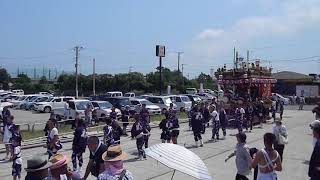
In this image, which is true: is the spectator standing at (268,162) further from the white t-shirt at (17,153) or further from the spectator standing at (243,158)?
the white t-shirt at (17,153)

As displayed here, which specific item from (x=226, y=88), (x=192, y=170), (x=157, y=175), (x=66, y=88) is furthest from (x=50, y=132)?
(x=66, y=88)

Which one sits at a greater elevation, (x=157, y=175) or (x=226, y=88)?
(x=226, y=88)

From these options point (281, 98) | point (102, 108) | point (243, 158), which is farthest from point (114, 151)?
point (281, 98)

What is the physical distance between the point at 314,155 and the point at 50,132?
7860 mm

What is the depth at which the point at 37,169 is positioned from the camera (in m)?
5.49

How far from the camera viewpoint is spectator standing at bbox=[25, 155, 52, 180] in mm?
5496

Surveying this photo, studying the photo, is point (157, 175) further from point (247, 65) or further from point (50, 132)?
point (247, 65)

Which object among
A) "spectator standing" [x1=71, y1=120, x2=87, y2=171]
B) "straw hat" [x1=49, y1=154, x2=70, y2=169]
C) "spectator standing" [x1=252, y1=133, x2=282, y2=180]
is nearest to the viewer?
Result: "straw hat" [x1=49, y1=154, x2=70, y2=169]

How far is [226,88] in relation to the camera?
36.7 meters

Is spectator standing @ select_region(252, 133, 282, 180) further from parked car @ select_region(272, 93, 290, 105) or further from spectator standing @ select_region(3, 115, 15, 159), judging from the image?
parked car @ select_region(272, 93, 290, 105)

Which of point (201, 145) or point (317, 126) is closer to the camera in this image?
point (317, 126)

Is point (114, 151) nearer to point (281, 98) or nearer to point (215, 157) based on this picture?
point (215, 157)

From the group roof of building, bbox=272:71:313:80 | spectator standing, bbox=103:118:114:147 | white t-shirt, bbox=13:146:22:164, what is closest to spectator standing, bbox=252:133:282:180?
spectator standing, bbox=103:118:114:147

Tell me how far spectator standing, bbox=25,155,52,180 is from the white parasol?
1.41 meters
